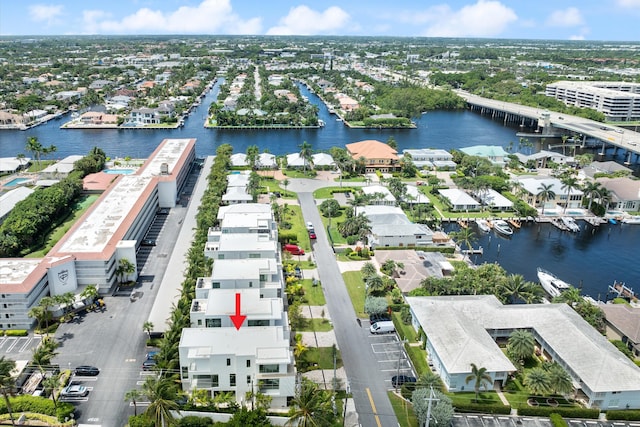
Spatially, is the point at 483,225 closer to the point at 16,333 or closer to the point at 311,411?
the point at 311,411

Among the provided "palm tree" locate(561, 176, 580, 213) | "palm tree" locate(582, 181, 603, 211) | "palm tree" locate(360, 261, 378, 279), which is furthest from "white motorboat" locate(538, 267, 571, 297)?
"palm tree" locate(582, 181, 603, 211)

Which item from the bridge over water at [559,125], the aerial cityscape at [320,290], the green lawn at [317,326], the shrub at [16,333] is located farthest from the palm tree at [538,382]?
the bridge over water at [559,125]

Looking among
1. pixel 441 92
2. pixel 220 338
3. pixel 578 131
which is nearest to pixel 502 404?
pixel 220 338

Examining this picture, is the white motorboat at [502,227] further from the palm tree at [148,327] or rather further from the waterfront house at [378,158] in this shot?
the palm tree at [148,327]

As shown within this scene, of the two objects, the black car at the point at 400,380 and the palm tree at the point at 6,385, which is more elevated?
the palm tree at the point at 6,385

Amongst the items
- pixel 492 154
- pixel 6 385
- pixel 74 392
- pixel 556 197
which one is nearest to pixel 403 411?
pixel 74 392

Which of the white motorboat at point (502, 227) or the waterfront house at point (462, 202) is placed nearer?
the white motorboat at point (502, 227)

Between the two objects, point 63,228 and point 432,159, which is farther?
point 432,159
